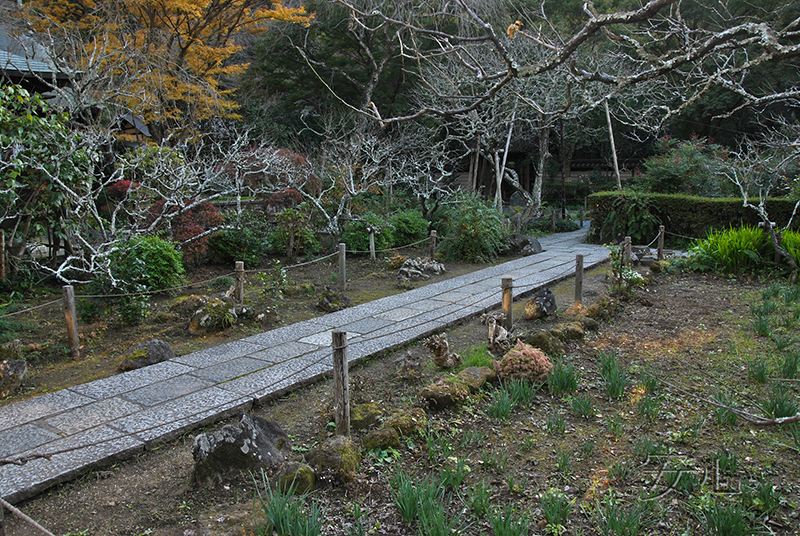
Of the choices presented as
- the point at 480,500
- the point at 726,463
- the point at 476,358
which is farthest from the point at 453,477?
the point at 476,358

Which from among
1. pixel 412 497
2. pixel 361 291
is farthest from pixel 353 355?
pixel 361 291

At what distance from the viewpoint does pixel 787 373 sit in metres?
3.98

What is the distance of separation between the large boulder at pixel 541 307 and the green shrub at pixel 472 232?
4.14m

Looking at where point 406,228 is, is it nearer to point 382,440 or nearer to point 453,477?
point 382,440

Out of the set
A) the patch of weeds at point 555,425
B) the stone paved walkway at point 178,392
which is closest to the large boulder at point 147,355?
the stone paved walkway at point 178,392

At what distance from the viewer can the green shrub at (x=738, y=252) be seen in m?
8.73

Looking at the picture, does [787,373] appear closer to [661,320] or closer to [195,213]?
[661,320]

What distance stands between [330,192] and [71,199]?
5023mm

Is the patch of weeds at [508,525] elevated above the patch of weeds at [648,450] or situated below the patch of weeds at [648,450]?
above

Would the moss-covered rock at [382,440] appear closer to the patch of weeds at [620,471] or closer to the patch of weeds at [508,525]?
the patch of weeds at [508,525]

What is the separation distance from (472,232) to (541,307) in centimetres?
429

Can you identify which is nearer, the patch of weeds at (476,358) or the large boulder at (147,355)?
the patch of weeds at (476,358)

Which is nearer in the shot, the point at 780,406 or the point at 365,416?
the point at 780,406

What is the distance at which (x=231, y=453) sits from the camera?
306 centimetres
